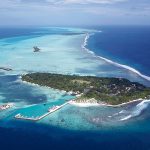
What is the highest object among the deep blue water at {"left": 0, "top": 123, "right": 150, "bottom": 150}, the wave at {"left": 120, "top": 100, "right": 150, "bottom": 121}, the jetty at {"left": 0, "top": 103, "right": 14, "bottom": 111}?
the wave at {"left": 120, "top": 100, "right": 150, "bottom": 121}

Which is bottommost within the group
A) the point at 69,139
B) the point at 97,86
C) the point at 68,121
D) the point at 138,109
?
the point at 69,139

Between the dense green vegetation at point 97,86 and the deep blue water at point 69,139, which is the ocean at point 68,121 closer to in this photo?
the deep blue water at point 69,139

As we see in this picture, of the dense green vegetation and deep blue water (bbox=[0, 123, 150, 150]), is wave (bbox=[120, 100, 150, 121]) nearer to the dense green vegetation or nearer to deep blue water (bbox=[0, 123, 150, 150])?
the dense green vegetation

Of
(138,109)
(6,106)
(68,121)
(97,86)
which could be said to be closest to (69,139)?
(68,121)

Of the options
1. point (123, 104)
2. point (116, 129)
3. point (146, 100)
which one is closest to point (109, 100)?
point (123, 104)

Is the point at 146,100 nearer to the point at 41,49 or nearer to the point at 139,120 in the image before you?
the point at 139,120

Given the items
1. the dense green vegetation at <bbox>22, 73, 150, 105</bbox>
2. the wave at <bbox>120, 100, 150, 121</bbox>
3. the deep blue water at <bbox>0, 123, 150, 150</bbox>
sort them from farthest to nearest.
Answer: the dense green vegetation at <bbox>22, 73, 150, 105</bbox> → the wave at <bbox>120, 100, 150, 121</bbox> → the deep blue water at <bbox>0, 123, 150, 150</bbox>

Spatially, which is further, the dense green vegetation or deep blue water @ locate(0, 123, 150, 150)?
the dense green vegetation

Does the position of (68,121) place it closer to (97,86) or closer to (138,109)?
(138,109)

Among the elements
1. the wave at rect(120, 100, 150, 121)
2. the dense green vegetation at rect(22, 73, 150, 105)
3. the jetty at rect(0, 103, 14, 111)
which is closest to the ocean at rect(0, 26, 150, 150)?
the wave at rect(120, 100, 150, 121)
